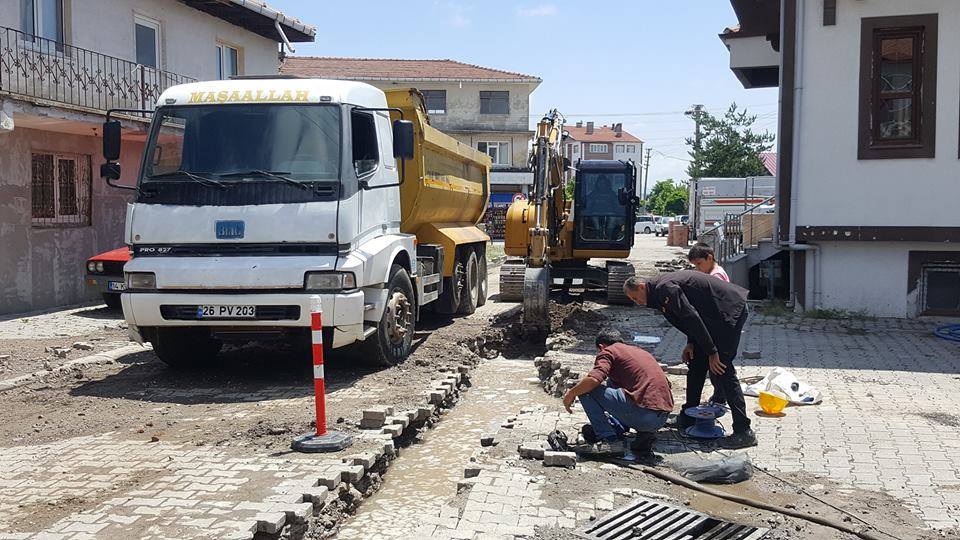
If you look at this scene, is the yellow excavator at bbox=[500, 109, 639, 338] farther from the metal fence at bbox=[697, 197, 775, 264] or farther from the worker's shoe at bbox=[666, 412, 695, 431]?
the worker's shoe at bbox=[666, 412, 695, 431]

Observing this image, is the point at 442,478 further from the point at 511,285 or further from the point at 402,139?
the point at 511,285

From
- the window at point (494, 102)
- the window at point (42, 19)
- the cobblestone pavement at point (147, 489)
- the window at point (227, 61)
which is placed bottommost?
the cobblestone pavement at point (147, 489)

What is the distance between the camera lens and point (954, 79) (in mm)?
11922

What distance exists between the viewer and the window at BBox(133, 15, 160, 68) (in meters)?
17.1

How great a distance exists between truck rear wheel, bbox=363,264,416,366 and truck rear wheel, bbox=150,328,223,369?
1.70 m

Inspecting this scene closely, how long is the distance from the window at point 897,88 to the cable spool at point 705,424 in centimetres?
753

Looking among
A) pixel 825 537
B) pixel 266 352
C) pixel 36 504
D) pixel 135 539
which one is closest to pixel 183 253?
pixel 266 352

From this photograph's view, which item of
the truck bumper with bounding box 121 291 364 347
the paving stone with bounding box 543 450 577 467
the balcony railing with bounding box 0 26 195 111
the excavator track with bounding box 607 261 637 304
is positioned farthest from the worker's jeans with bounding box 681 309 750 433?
the balcony railing with bounding box 0 26 195 111

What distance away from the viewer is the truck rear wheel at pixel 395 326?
8773 mm

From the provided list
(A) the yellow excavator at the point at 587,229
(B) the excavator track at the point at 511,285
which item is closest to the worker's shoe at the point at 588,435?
(A) the yellow excavator at the point at 587,229

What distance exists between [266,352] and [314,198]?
2.93 m

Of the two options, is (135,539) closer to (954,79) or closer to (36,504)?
(36,504)

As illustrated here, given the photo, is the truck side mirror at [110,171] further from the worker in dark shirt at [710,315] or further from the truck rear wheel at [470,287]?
the truck rear wheel at [470,287]

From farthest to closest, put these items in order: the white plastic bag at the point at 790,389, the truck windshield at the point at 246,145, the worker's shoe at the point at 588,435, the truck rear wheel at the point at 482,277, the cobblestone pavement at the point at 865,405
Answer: the truck rear wheel at the point at 482,277
the truck windshield at the point at 246,145
the white plastic bag at the point at 790,389
the worker's shoe at the point at 588,435
the cobblestone pavement at the point at 865,405
